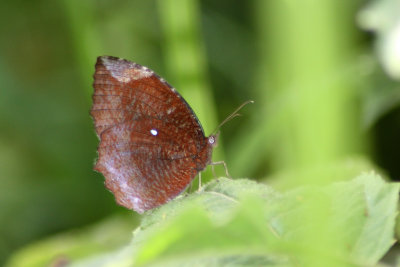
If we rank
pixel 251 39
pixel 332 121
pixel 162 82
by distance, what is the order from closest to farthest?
pixel 332 121, pixel 162 82, pixel 251 39

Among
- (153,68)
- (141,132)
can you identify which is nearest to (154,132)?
(141,132)

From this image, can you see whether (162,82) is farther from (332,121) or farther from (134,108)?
(332,121)

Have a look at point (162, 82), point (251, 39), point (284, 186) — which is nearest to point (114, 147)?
point (162, 82)

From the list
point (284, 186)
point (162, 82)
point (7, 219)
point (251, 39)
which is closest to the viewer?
point (162, 82)

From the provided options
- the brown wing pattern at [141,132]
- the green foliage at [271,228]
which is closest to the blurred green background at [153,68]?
the brown wing pattern at [141,132]

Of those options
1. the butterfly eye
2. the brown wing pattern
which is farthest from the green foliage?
the butterfly eye

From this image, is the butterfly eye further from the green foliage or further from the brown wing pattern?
the green foliage
